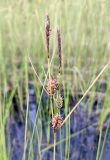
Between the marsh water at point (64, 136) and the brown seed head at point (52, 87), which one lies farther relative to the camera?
the marsh water at point (64, 136)

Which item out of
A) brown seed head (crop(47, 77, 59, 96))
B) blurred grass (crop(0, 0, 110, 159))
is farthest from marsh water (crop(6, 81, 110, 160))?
brown seed head (crop(47, 77, 59, 96))

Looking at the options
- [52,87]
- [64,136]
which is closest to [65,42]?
[64,136]

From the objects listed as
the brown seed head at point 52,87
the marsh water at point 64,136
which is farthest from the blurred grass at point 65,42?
the brown seed head at point 52,87

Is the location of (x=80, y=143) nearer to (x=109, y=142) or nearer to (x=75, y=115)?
(x=109, y=142)

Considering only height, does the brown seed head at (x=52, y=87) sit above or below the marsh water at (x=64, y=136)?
above

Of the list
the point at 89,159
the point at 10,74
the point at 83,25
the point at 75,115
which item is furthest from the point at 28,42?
the point at 89,159

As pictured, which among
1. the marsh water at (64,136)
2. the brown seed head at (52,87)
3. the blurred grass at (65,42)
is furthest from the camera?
the blurred grass at (65,42)

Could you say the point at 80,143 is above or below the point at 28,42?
below

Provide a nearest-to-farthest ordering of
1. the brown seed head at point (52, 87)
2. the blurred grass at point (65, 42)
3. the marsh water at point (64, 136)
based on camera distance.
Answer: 1. the brown seed head at point (52, 87)
2. the marsh water at point (64, 136)
3. the blurred grass at point (65, 42)

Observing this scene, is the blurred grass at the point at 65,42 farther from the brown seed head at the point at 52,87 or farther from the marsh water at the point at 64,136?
the brown seed head at the point at 52,87

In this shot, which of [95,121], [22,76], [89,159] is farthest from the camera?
[22,76]
